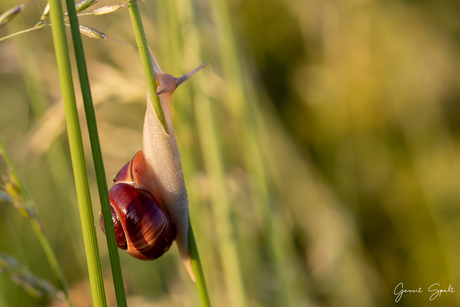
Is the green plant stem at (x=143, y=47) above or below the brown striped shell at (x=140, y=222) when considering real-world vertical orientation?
above

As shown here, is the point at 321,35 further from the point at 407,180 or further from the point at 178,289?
the point at 178,289

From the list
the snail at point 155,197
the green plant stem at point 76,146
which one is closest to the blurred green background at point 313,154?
the snail at point 155,197

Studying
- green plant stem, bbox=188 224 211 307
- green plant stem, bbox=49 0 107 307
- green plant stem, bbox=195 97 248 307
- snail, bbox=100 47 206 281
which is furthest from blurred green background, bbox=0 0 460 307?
green plant stem, bbox=49 0 107 307

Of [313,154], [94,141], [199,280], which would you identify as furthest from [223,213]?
[313,154]

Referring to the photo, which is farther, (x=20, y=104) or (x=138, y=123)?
(x=138, y=123)

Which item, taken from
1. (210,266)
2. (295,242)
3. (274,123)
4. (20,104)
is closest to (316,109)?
(274,123)

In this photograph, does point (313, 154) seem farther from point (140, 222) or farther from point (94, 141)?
point (94, 141)

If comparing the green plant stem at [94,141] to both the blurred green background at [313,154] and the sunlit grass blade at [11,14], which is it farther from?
the blurred green background at [313,154]
